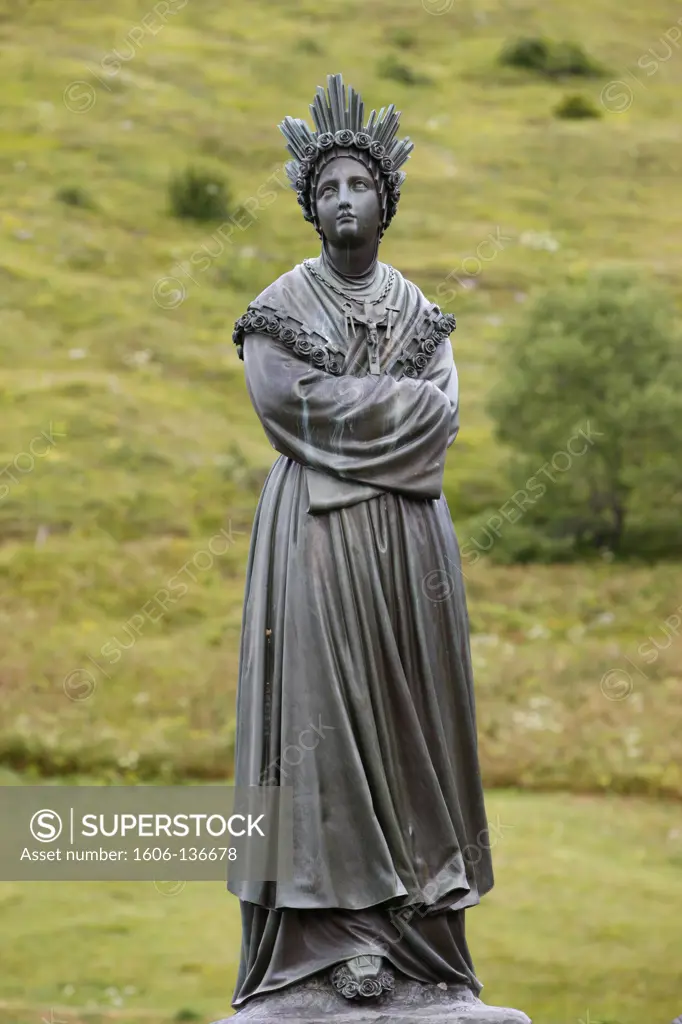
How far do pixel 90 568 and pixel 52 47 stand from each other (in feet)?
37.3

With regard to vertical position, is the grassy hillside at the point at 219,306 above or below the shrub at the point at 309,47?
below

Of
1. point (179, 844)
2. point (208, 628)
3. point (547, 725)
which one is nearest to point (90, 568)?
point (208, 628)

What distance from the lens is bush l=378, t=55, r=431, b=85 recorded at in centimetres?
3603

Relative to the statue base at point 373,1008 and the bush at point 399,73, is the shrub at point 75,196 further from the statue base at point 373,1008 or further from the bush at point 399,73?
the statue base at point 373,1008

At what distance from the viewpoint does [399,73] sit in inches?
1422

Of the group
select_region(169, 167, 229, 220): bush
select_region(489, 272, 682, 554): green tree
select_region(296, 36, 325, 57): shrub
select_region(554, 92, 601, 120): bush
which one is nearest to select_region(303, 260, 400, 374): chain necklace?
select_region(489, 272, 682, 554): green tree

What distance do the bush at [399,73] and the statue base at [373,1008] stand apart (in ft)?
94.1

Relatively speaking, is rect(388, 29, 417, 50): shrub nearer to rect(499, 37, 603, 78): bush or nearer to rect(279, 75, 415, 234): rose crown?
rect(499, 37, 603, 78): bush

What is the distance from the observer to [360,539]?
31.3ft

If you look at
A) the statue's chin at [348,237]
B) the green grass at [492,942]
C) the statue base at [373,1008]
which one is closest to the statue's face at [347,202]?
the statue's chin at [348,237]

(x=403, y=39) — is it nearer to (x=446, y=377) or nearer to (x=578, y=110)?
(x=578, y=110)

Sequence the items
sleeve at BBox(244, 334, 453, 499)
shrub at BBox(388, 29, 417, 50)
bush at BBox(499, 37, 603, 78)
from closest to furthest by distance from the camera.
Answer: sleeve at BBox(244, 334, 453, 499), bush at BBox(499, 37, 603, 78), shrub at BBox(388, 29, 417, 50)

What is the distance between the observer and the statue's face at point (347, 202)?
985cm

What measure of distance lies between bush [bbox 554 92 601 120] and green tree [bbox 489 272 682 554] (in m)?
5.69
